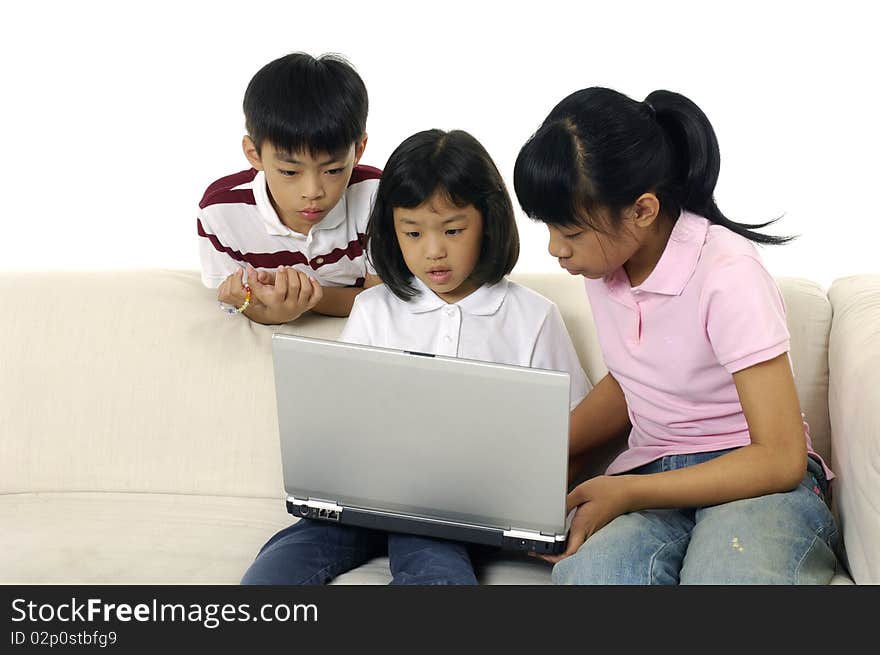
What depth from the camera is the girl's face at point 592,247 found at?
1.47 m

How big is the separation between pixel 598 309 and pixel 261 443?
2.20 feet

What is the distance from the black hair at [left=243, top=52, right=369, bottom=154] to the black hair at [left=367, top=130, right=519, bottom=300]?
118 mm

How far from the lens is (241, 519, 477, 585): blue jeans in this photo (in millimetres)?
1496

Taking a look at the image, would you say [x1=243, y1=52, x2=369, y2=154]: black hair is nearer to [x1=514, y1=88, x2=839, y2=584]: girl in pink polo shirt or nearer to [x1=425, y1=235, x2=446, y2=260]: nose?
[x1=425, y1=235, x2=446, y2=260]: nose

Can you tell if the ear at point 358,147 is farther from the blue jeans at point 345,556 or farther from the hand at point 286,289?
the blue jeans at point 345,556

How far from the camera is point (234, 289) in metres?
1.83

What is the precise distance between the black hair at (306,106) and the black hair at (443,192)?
0.12m

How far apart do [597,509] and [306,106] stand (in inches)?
30.3

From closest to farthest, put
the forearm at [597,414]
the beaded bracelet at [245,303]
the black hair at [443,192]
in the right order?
the black hair at [443,192] < the forearm at [597,414] < the beaded bracelet at [245,303]

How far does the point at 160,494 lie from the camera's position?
6.48ft

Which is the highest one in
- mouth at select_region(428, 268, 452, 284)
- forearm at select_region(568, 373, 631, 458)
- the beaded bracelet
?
mouth at select_region(428, 268, 452, 284)

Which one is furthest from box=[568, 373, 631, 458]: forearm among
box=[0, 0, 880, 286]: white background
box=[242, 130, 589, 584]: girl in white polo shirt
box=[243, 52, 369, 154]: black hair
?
box=[0, 0, 880, 286]: white background

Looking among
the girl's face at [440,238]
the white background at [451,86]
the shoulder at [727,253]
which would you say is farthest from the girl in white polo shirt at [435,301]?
the white background at [451,86]
